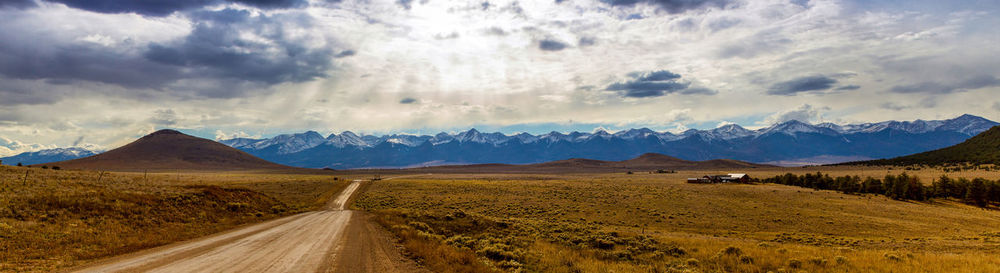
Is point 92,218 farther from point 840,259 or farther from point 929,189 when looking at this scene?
point 929,189

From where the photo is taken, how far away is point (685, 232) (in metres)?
37.5

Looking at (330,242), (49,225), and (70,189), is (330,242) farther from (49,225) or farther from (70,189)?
(70,189)

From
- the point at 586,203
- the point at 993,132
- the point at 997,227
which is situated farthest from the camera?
the point at 993,132

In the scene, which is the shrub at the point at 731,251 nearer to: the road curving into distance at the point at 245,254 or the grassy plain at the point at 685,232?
the grassy plain at the point at 685,232

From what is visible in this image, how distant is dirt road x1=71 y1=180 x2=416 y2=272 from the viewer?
1328cm

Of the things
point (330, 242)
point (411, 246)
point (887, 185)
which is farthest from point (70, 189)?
point (887, 185)

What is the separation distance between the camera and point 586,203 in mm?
56188

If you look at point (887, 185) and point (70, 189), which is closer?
point (70, 189)

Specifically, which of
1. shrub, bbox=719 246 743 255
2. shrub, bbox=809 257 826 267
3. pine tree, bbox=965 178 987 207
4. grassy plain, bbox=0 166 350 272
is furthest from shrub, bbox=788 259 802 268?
pine tree, bbox=965 178 987 207

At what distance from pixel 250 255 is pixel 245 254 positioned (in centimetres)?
37

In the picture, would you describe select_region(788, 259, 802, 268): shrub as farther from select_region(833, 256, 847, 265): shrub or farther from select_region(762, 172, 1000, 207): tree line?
select_region(762, 172, 1000, 207): tree line

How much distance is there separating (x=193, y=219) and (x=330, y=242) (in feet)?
46.9

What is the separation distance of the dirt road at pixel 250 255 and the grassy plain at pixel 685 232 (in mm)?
3271

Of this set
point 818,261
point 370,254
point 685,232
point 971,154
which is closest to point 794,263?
point 818,261
